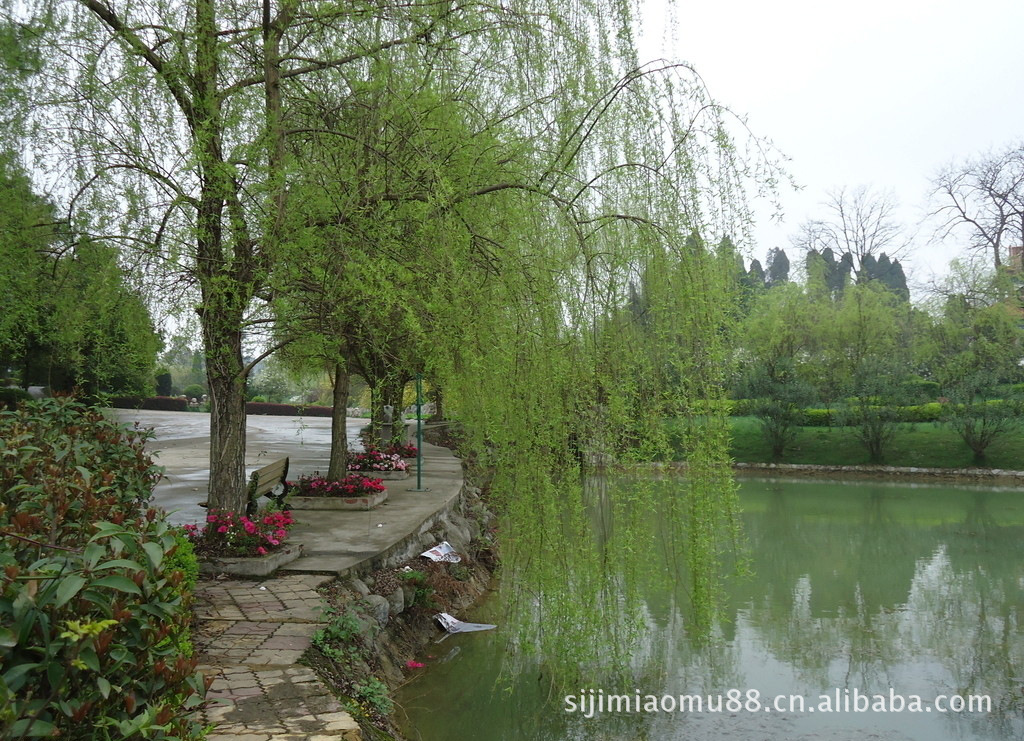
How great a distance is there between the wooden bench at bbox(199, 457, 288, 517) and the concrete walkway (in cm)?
43

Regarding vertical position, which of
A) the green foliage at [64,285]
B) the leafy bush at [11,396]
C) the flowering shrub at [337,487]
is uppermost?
the green foliage at [64,285]

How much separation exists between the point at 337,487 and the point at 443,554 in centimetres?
178

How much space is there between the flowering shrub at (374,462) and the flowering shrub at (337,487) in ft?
7.67

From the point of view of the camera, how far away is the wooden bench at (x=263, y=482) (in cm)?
592

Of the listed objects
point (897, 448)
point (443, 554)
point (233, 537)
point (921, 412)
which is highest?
point (921, 412)

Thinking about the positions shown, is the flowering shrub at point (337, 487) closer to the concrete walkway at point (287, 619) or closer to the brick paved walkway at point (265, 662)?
the concrete walkway at point (287, 619)

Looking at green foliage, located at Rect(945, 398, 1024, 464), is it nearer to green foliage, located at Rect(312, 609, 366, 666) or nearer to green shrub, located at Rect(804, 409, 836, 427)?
green shrub, located at Rect(804, 409, 836, 427)

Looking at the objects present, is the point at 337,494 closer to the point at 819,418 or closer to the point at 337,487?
the point at 337,487

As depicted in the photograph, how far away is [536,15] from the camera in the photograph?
11.2 feet

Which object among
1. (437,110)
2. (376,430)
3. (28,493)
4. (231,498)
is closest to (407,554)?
(231,498)

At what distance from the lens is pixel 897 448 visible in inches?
795

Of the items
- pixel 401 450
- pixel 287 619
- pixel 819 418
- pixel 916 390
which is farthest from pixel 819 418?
pixel 287 619

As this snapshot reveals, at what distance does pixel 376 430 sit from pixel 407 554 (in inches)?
206

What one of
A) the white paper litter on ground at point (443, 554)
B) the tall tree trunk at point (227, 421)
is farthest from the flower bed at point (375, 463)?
the tall tree trunk at point (227, 421)
